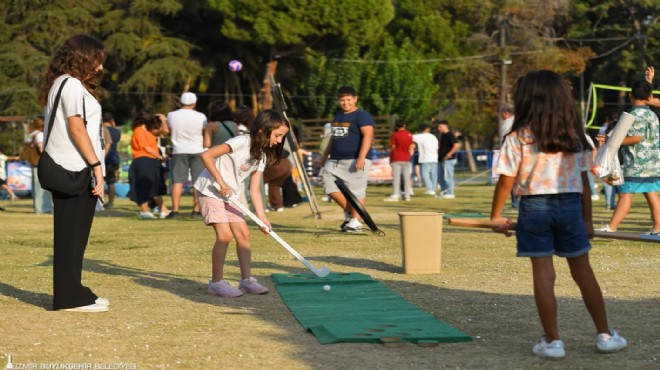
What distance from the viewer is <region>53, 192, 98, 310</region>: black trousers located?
7.89m

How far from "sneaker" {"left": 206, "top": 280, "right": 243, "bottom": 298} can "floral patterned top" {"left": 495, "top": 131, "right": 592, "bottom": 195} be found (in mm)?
3109

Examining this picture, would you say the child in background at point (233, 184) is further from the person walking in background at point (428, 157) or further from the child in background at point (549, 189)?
the person walking in background at point (428, 157)

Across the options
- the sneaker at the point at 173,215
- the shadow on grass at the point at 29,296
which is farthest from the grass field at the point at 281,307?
the sneaker at the point at 173,215

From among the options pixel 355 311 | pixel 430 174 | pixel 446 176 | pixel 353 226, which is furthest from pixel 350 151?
pixel 430 174

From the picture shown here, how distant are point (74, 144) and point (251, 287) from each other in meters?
1.97

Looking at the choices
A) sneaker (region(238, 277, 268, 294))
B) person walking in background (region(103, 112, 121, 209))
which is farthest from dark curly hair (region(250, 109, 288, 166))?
person walking in background (region(103, 112, 121, 209))

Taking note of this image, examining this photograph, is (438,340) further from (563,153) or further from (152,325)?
(152,325)

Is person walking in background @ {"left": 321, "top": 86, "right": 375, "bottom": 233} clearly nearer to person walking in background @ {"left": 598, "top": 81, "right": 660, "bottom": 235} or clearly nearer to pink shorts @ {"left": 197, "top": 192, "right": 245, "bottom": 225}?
person walking in background @ {"left": 598, "top": 81, "right": 660, "bottom": 235}

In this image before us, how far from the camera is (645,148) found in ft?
42.1

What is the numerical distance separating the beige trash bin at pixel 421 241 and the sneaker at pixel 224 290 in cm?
184

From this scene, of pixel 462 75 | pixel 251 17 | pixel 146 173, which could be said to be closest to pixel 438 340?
pixel 146 173

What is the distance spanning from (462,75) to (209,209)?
53018 mm

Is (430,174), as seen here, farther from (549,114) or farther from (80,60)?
(549,114)

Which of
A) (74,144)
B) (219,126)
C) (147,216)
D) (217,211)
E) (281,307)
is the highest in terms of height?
(74,144)
